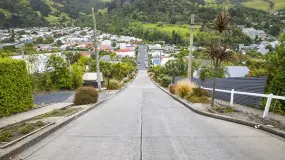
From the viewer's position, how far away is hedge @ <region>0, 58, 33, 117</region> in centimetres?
1051

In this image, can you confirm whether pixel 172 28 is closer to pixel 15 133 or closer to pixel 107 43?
pixel 107 43

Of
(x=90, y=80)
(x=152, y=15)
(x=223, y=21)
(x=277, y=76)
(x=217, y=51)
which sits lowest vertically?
(x=90, y=80)

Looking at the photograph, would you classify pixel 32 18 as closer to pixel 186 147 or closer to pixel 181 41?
pixel 181 41

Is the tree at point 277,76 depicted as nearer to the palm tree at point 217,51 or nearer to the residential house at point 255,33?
the palm tree at point 217,51

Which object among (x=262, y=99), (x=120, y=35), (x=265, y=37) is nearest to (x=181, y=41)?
(x=265, y=37)

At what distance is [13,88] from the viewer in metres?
11.2

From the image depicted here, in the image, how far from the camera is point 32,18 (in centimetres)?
17850

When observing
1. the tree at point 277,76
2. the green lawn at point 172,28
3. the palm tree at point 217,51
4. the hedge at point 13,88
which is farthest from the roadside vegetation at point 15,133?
the green lawn at point 172,28

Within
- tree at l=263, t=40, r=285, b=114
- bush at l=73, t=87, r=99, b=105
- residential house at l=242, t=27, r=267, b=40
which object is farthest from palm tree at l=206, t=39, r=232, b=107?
residential house at l=242, t=27, r=267, b=40

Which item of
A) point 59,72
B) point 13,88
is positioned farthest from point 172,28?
point 13,88

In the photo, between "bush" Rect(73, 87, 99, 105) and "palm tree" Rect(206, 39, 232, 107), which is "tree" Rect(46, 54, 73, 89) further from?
"palm tree" Rect(206, 39, 232, 107)

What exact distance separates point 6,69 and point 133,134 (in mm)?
7496

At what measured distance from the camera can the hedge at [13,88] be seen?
34.5 feet

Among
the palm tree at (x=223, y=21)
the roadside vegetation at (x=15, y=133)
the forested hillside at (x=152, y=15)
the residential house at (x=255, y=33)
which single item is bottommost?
the roadside vegetation at (x=15, y=133)
